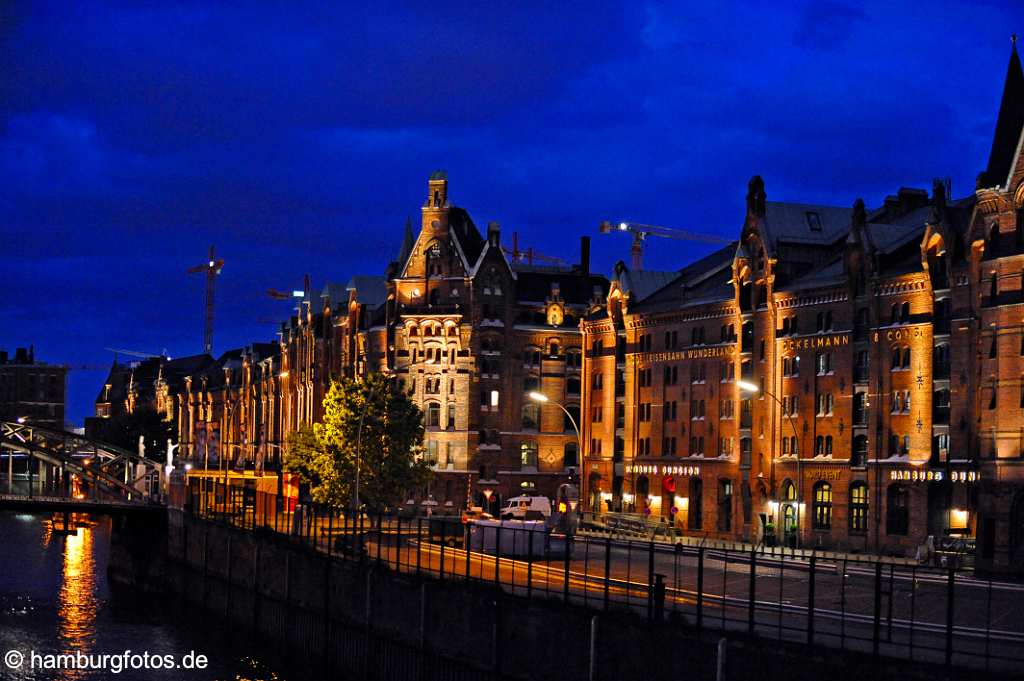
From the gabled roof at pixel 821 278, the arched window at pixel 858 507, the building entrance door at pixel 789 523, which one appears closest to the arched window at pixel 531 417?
the gabled roof at pixel 821 278

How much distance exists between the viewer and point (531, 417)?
149375 millimetres

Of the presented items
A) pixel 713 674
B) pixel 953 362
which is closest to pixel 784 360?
pixel 953 362

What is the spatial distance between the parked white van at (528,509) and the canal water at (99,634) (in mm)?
29572

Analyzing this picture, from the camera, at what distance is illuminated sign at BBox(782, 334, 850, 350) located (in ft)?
345

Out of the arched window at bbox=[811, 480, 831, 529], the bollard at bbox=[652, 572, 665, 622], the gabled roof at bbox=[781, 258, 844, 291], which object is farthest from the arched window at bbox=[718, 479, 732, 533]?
the bollard at bbox=[652, 572, 665, 622]

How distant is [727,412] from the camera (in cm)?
11850

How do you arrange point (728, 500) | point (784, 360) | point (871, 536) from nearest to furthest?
1. point (871, 536)
2. point (784, 360)
3. point (728, 500)

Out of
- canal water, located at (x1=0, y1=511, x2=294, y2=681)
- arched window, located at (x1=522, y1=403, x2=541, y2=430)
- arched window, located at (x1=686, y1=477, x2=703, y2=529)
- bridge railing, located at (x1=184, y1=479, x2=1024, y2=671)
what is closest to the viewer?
bridge railing, located at (x1=184, y1=479, x2=1024, y2=671)

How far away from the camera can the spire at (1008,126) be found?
8350 centimetres

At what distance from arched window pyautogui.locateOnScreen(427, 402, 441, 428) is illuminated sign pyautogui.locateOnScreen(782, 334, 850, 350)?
1740 inches

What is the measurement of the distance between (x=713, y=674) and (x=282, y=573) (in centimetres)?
3882

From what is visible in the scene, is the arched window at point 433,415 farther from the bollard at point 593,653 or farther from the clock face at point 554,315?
the bollard at point 593,653

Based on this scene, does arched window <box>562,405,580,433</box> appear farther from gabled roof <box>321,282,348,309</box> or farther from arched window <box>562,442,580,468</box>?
gabled roof <box>321,282,348,309</box>

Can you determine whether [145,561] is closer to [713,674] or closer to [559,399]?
[559,399]
